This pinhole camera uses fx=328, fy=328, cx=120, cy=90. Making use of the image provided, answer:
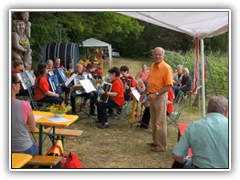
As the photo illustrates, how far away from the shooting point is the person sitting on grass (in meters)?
2.70

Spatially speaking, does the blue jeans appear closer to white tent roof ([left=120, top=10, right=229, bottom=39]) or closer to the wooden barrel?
white tent roof ([left=120, top=10, right=229, bottom=39])

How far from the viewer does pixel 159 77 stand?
16.6 feet

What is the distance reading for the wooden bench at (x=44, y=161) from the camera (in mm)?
3270

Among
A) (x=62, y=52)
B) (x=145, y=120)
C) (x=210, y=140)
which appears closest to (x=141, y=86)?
(x=145, y=120)

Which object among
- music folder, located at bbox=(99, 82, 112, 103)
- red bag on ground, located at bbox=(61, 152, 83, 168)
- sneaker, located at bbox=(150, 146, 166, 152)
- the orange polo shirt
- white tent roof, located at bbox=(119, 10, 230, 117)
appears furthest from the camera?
music folder, located at bbox=(99, 82, 112, 103)

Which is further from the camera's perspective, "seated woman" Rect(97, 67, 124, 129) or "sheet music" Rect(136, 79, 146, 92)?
"sheet music" Rect(136, 79, 146, 92)

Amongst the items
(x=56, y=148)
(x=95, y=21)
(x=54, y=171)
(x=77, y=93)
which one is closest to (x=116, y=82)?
(x=77, y=93)

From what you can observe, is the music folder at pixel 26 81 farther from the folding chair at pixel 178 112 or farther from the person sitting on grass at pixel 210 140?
the person sitting on grass at pixel 210 140

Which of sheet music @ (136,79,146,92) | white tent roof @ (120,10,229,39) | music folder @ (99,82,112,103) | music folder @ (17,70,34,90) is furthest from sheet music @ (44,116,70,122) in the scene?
music folder @ (17,70,34,90)

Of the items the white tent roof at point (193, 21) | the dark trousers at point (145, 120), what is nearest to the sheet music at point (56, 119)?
the white tent roof at point (193, 21)

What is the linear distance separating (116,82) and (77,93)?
4.72 feet

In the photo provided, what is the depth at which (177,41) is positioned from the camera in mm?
35188
